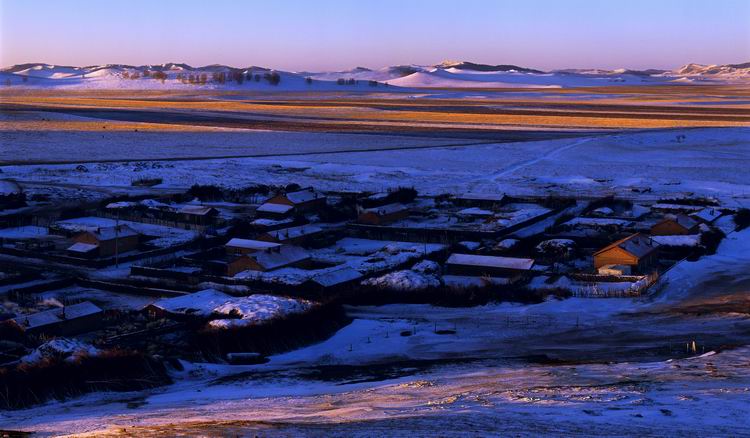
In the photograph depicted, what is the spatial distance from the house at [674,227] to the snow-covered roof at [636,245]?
2.25m

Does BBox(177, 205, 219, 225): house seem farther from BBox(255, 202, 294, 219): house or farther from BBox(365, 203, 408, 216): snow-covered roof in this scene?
BBox(365, 203, 408, 216): snow-covered roof

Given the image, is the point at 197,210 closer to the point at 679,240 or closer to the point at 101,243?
the point at 101,243

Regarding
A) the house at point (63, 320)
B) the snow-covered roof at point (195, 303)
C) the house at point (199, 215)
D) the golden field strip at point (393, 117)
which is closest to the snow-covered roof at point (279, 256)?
the snow-covered roof at point (195, 303)

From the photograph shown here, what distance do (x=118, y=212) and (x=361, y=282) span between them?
445 inches

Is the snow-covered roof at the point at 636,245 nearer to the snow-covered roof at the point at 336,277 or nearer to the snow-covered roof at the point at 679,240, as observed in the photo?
the snow-covered roof at the point at 679,240

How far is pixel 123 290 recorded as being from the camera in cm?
1864

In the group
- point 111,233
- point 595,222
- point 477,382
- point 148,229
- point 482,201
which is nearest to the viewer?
point 477,382

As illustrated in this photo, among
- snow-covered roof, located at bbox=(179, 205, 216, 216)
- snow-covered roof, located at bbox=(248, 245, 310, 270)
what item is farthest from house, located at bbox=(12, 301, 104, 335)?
snow-covered roof, located at bbox=(179, 205, 216, 216)

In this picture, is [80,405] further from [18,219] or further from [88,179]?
[88,179]

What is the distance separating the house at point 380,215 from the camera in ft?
87.0

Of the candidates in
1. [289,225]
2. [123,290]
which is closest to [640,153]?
[289,225]

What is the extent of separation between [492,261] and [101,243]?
29.8 feet

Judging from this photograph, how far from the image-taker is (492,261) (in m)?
20.7

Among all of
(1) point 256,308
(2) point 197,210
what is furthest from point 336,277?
(2) point 197,210
